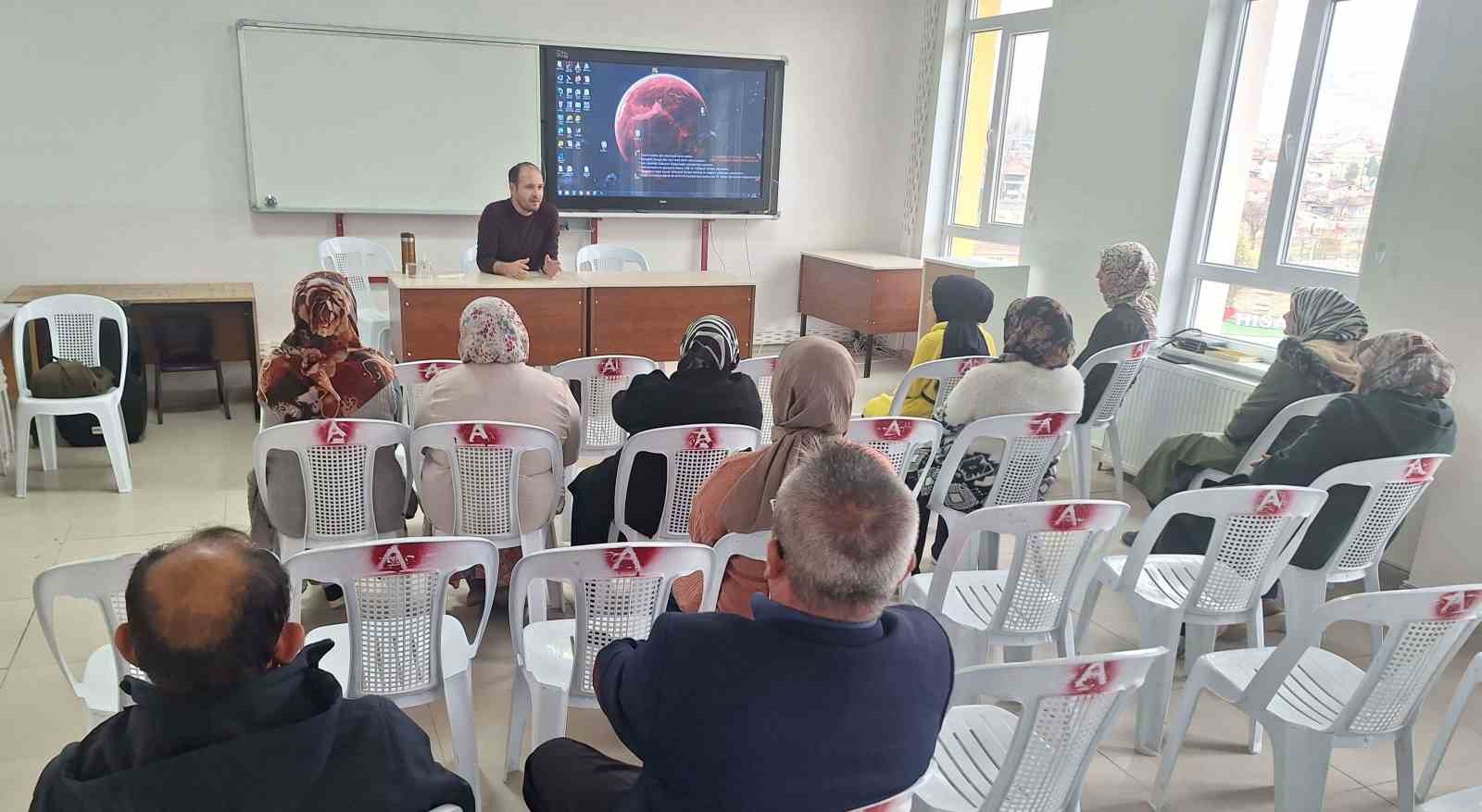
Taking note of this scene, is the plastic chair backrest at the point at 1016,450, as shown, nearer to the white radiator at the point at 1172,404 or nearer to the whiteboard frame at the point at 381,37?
the white radiator at the point at 1172,404

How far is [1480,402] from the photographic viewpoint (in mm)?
3451

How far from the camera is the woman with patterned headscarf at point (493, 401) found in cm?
279

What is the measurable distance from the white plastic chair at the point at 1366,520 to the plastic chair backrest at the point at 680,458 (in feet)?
5.31

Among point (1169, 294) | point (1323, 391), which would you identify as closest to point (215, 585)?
point (1323, 391)

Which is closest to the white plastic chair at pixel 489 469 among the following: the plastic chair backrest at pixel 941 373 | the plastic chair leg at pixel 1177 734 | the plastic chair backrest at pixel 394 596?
the plastic chair backrest at pixel 394 596

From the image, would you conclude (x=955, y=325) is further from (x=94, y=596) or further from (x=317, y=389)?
(x=94, y=596)

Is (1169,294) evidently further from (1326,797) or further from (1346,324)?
(1326,797)

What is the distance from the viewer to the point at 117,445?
13.4 feet

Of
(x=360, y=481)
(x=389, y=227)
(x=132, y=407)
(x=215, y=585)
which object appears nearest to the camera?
(x=215, y=585)

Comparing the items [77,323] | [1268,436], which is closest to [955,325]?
[1268,436]

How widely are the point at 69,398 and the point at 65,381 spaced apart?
3.0 inches

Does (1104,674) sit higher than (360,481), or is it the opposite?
(1104,674)

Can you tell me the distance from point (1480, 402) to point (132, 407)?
5958 millimetres

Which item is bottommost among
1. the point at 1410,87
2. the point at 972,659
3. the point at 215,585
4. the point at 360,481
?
the point at 972,659
